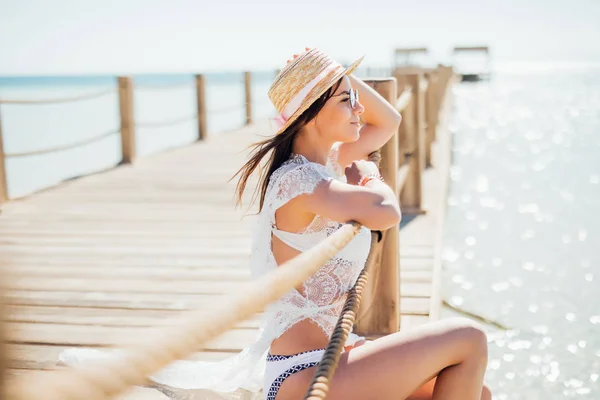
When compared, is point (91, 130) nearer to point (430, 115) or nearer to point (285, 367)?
point (430, 115)

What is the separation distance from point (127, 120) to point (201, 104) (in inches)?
102

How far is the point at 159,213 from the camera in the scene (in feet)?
19.6

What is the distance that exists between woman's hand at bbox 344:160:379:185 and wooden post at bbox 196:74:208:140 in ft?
28.6

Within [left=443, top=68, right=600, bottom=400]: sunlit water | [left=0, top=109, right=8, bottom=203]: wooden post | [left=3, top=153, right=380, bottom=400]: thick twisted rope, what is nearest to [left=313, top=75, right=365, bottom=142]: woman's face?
[left=3, top=153, right=380, bottom=400]: thick twisted rope

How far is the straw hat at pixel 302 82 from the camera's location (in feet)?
6.71

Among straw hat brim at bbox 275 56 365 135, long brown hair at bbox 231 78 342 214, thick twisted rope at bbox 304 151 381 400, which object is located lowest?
thick twisted rope at bbox 304 151 381 400

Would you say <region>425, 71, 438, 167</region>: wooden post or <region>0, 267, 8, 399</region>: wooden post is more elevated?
<region>0, 267, 8, 399</region>: wooden post

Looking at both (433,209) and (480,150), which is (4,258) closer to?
(433,209)

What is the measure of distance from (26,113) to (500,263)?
141 ft

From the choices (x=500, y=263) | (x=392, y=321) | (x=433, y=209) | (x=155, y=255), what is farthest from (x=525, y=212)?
(x=392, y=321)

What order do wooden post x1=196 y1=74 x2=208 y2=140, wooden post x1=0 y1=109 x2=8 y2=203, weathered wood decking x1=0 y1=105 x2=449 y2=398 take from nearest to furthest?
weathered wood decking x1=0 y1=105 x2=449 y2=398 → wooden post x1=0 y1=109 x2=8 y2=203 → wooden post x1=196 y1=74 x2=208 y2=140

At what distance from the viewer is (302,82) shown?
6.79 ft

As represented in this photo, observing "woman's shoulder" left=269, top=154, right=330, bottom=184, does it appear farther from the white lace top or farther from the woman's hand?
the woman's hand

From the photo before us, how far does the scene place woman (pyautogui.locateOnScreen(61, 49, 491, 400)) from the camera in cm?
183
